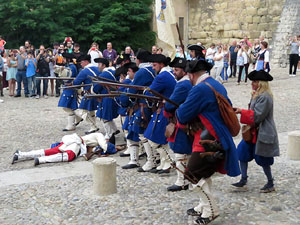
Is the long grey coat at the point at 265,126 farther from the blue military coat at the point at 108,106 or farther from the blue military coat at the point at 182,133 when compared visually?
the blue military coat at the point at 108,106

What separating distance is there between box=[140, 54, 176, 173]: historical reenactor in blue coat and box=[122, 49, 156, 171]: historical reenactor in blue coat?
25 centimetres

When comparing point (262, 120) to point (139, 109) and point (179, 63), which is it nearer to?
point (179, 63)

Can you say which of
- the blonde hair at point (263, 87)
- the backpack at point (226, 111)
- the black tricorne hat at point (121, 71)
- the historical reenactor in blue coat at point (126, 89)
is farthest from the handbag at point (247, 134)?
the black tricorne hat at point (121, 71)

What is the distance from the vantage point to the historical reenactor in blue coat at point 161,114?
6.81 meters

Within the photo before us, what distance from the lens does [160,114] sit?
705 centimetres

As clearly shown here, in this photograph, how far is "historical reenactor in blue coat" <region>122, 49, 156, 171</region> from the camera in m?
7.41

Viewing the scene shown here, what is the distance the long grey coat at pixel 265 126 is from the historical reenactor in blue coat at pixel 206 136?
3.06ft

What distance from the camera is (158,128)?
7.00 m

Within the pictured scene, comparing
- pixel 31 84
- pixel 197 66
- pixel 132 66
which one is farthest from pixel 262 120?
pixel 31 84

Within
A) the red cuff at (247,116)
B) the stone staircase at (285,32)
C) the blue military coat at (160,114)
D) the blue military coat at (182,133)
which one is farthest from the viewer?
the stone staircase at (285,32)

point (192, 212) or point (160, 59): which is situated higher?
point (160, 59)

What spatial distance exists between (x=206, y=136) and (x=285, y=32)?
21148mm

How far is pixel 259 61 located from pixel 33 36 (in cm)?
1499

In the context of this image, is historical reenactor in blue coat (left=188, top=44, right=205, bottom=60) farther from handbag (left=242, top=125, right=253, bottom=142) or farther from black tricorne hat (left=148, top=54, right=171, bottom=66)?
handbag (left=242, top=125, right=253, bottom=142)
